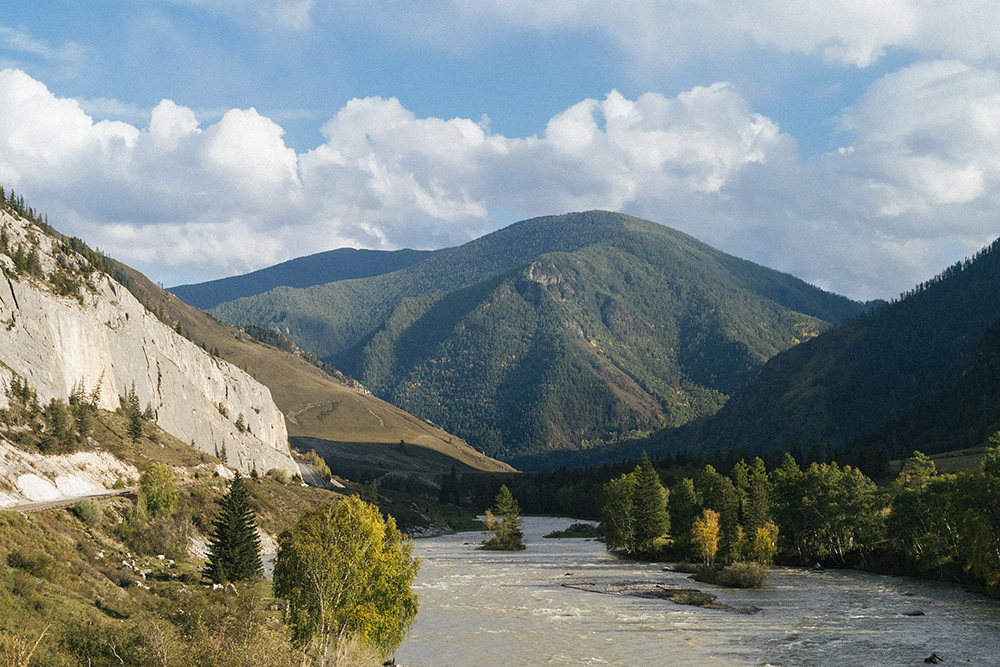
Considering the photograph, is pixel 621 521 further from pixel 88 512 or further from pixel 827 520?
pixel 88 512

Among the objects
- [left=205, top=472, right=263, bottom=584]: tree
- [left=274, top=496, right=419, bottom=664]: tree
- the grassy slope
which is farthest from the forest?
the grassy slope

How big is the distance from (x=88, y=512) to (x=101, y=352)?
73994mm

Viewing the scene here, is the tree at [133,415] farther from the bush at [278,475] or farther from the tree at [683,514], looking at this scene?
the tree at [683,514]

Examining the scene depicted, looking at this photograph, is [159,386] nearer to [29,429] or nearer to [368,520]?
[29,429]

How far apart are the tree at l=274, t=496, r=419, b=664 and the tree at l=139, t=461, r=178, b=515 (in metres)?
53.2

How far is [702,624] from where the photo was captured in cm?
7369

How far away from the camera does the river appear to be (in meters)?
59.7

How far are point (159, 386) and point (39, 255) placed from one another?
114 ft

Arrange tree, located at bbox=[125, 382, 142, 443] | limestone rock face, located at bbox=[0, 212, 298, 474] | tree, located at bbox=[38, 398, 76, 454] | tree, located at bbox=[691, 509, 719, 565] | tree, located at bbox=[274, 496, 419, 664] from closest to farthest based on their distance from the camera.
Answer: tree, located at bbox=[274, 496, 419, 664]
tree, located at bbox=[38, 398, 76, 454]
tree, located at bbox=[691, 509, 719, 565]
limestone rock face, located at bbox=[0, 212, 298, 474]
tree, located at bbox=[125, 382, 142, 443]

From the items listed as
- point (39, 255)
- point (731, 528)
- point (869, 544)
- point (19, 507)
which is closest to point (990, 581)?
point (869, 544)

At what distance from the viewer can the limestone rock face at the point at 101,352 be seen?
12231 centimetres

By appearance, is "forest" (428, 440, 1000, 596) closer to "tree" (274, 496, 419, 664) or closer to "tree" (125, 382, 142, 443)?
"tree" (274, 496, 419, 664)

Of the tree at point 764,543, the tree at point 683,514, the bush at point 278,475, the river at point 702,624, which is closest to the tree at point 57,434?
the river at point 702,624

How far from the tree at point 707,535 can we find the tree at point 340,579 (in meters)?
77.2
